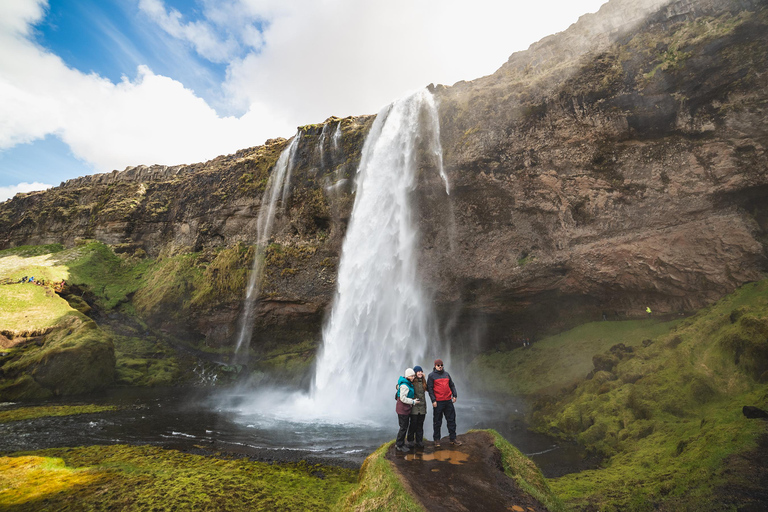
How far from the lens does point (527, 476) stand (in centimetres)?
680

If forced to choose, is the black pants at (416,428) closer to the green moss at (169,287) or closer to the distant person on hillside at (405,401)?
the distant person on hillside at (405,401)

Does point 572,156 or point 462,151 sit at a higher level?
point 462,151

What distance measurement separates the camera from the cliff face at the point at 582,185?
51.2 ft

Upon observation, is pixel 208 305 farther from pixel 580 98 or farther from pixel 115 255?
pixel 580 98

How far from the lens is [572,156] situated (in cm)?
1933

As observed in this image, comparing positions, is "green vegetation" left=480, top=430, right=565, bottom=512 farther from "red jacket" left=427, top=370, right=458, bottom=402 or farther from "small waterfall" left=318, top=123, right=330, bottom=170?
"small waterfall" left=318, top=123, right=330, bottom=170

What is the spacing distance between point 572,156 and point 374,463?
19.0 m

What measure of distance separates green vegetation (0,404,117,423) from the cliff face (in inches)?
504

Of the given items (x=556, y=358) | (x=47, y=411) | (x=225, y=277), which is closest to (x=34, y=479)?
(x=47, y=411)

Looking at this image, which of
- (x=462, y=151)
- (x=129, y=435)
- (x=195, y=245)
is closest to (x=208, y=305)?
(x=195, y=245)

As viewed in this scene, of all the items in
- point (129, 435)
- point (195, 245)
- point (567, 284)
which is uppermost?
point (195, 245)

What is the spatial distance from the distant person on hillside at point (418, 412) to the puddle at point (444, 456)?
1.22ft

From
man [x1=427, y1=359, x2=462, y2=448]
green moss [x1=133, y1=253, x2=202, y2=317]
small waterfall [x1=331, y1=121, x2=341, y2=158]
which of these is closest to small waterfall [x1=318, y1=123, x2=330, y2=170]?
small waterfall [x1=331, y1=121, x2=341, y2=158]

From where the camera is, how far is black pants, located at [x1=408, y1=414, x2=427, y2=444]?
7412 millimetres
